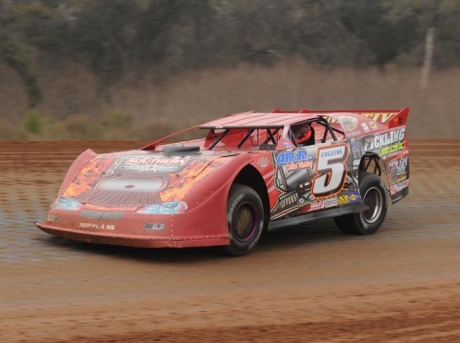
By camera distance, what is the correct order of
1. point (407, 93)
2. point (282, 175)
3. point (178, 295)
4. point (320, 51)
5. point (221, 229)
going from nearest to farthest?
point (178, 295), point (221, 229), point (282, 175), point (407, 93), point (320, 51)

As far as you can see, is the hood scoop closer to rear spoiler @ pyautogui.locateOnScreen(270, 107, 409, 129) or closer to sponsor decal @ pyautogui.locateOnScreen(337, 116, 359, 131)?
sponsor decal @ pyautogui.locateOnScreen(337, 116, 359, 131)

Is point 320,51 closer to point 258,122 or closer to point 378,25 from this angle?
point 378,25

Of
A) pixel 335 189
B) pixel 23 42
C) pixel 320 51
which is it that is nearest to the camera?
pixel 335 189

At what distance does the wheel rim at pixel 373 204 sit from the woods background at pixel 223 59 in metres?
13.6

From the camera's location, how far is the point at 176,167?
8.51 metres

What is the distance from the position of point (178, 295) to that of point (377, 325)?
1616mm

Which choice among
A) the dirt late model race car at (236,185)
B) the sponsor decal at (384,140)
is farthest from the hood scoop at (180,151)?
the sponsor decal at (384,140)

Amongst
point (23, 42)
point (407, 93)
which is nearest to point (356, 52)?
point (407, 93)

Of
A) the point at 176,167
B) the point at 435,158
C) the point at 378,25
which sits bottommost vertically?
the point at 435,158

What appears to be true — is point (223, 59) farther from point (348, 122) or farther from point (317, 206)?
point (317, 206)

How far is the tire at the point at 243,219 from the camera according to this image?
827cm

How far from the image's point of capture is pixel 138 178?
335 inches

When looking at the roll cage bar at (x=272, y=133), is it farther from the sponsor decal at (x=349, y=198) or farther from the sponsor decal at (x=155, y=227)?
the sponsor decal at (x=155, y=227)

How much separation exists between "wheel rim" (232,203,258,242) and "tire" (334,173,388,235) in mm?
1753
